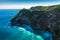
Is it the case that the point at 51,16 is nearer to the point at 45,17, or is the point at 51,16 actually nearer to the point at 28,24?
the point at 45,17

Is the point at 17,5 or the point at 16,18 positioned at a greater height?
the point at 17,5

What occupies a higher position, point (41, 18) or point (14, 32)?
point (41, 18)

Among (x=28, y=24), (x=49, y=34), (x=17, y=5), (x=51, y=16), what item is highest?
(x=17, y=5)

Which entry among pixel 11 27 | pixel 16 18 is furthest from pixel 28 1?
pixel 11 27
